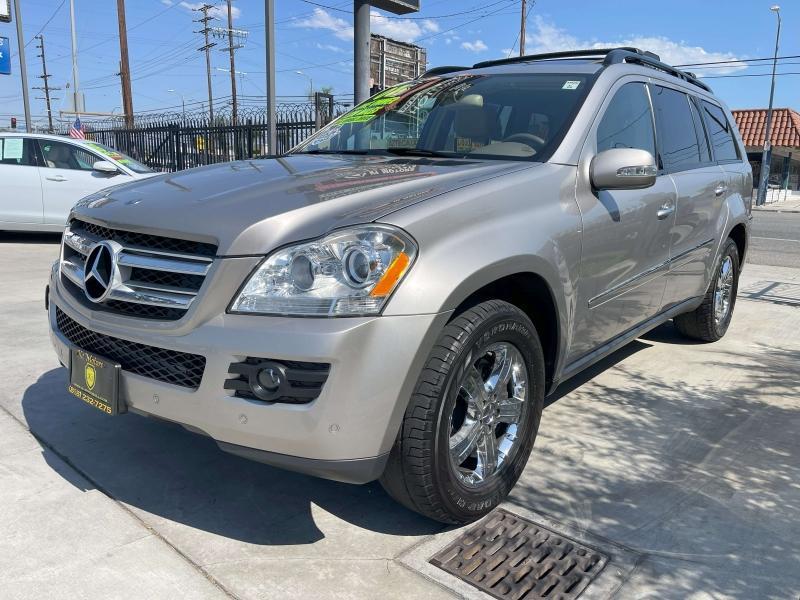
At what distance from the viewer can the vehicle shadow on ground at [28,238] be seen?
9.95m

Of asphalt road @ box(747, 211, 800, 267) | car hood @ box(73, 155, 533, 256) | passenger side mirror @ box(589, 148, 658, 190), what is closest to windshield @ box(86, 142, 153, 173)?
car hood @ box(73, 155, 533, 256)

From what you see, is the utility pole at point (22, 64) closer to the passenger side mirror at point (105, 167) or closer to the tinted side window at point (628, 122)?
the passenger side mirror at point (105, 167)

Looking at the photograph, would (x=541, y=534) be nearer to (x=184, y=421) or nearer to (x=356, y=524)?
(x=356, y=524)

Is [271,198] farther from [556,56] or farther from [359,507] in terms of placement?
[556,56]

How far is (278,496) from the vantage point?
284cm

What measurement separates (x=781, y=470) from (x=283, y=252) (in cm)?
253

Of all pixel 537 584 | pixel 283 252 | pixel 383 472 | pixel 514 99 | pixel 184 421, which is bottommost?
pixel 537 584

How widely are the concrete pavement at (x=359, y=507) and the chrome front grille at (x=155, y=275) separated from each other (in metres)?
0.49

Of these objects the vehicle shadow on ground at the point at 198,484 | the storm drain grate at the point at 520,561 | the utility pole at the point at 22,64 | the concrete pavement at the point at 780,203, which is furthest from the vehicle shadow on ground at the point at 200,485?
the concrete pavement at the point at 780,203

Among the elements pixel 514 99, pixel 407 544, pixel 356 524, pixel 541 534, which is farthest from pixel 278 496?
pixel 514 99

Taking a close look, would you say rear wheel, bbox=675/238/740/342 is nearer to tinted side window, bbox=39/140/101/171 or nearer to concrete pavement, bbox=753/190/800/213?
tinted side window, bbox=39/140/101/171

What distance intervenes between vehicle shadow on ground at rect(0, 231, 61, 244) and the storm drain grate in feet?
30.9

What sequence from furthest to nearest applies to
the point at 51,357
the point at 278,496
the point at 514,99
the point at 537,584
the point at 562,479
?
the point at 51,357 < the point at 514,99 < the point at 562,479 < the point at 278,496 < the point at 537,584

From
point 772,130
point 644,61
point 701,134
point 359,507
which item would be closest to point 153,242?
point 359,507
